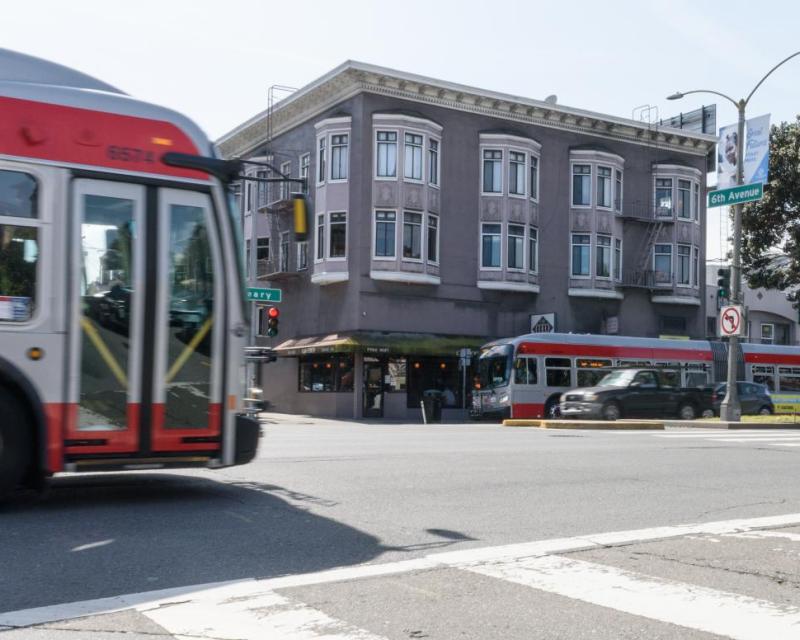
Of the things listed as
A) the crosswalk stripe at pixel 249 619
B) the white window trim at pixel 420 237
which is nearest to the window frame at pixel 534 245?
the white window trim at pixel 420 237

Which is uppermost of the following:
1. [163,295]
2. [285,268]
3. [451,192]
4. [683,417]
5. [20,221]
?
[451,192]

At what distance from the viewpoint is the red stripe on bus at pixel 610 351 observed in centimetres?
3070

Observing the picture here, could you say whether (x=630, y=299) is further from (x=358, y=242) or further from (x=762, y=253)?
(x=358, y=242)

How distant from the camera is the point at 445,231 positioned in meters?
36.8

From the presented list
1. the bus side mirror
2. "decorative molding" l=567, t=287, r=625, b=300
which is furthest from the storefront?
the bus side mirror

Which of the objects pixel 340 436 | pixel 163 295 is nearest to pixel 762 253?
pixel 340 436

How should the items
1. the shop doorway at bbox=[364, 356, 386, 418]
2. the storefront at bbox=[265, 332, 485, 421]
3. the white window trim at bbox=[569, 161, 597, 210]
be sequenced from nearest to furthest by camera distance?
1. the storefront at bbox=[265, 332, 485, 421]
2. the shop doorway at bbox=[364, 356, 386, 418]
3. the white window trim at bbox=[569, 161, 597, 210]

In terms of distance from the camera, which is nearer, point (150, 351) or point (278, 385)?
point (150, 351)

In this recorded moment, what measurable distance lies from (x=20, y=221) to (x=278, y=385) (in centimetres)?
3332

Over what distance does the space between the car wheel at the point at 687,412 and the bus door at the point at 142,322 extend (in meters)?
23.7

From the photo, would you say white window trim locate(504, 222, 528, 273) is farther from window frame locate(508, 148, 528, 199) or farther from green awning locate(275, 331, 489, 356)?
green awning locate(275, 331, 489, 356)

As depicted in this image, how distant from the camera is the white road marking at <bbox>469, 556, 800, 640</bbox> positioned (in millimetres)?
4484

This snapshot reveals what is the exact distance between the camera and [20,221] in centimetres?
727

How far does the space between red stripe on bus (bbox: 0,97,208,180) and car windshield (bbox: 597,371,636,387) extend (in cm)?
2121
